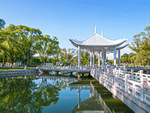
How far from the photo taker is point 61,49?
45719 mm

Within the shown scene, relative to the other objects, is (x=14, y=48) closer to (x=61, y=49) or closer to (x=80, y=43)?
(x=61, y=49)

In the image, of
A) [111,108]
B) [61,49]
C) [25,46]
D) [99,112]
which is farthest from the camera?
[61,49]

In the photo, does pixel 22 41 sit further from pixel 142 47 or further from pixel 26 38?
pixel 142 47

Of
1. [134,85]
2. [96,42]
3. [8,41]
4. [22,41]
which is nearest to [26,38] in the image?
[22,41]

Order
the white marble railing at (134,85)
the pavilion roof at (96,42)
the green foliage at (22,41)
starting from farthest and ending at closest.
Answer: the green foliage at (22,41) < the pavilion roof at (96,42) < the white marble railing at (134,85)

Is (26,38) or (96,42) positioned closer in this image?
(96,42)

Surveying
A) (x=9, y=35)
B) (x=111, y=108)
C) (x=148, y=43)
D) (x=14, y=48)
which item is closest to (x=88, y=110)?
(x=111, y=108)

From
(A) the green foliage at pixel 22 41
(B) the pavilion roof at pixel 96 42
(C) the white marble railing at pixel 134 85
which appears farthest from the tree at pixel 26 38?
(C) the white marble railing at pixel 134 85

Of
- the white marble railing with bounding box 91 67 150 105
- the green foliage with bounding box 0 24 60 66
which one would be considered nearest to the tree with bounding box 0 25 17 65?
the green foliage with bounding box 0 24 60 66

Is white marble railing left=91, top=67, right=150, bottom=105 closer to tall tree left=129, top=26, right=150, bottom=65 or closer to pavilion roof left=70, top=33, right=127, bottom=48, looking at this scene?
pavilion roof left=70, top=33, right=127, bottom=48

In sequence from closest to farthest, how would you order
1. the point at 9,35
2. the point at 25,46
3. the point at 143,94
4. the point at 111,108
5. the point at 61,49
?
1. the point at 143,94
2. the point at 111,108
3. the point at 9,35
4. the point at 25,46
5. the point at 61,49

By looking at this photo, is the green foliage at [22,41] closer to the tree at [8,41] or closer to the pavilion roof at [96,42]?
the tree at [8,41]

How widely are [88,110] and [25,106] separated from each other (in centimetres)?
360

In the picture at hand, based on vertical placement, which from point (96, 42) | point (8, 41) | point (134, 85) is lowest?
point (134, 85)
